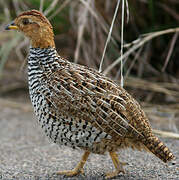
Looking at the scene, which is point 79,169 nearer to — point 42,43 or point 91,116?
point 91,116

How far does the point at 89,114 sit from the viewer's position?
3.44 meters

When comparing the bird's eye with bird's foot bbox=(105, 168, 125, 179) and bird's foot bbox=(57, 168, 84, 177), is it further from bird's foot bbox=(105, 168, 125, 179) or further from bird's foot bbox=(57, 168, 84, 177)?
bird's foot bbox=(105, 168, 125, 179)

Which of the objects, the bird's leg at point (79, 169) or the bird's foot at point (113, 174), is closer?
the bird's foot at point (113, 174)

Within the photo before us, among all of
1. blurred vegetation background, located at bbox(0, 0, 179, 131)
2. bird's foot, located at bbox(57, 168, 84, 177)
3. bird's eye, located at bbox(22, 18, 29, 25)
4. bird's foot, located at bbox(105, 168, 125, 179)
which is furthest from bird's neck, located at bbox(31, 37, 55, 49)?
blurred vegetation background, located at bbox(0, 0, 179, 131)

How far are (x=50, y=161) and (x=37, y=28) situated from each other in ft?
4.83

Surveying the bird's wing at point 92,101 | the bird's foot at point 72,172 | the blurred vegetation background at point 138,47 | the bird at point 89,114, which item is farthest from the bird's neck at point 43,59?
the blurred vegetation background at point 138,47

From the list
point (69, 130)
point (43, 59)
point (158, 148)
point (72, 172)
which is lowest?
point (72, 172)

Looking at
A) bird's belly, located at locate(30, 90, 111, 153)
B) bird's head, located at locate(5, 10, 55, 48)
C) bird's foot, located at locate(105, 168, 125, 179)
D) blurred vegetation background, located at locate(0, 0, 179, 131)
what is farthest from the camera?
blurred vegetation background, located at locate(0, 0, 179, 131)

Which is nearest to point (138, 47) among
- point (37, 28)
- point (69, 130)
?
point (37, 28)

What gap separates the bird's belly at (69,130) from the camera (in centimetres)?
343

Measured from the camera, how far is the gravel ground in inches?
151

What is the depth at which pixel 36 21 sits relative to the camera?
383 cm

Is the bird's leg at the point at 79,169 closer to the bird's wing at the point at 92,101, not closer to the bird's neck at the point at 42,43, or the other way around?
the bird's wing at the point at 92,101

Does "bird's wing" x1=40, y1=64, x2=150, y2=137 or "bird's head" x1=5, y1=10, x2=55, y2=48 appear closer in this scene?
"bird's wing" x1=40, y1=64, x2=150, y2=137
